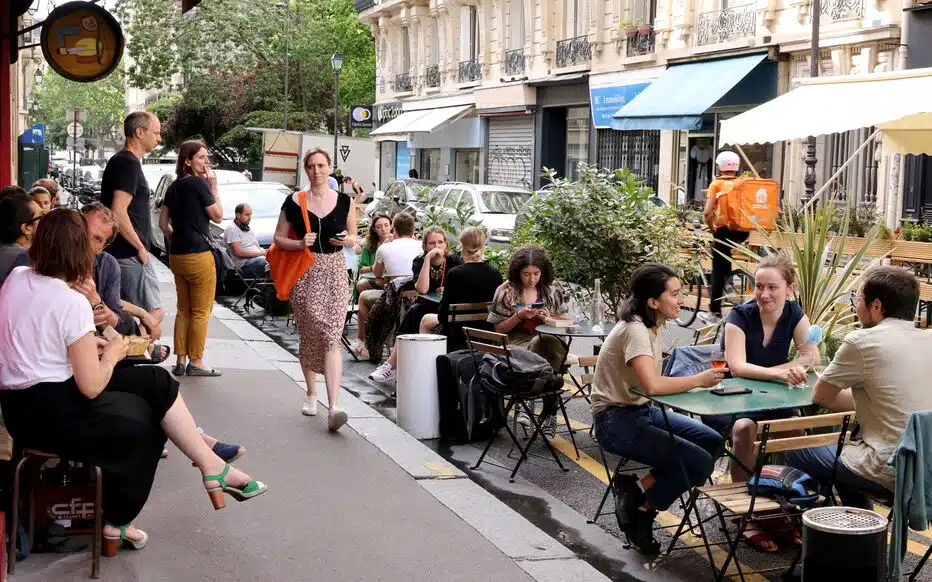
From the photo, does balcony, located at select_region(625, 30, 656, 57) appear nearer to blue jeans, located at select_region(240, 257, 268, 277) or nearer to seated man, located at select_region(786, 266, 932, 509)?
blue jeans, located at select_region(240, 257, 268, 277)

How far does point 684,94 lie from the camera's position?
27234 millimetres

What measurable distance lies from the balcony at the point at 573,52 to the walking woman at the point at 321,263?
26074mm

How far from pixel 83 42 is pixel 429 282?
444cm

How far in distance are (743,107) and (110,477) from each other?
23.5 metres

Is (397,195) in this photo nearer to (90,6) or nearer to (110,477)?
(90,6)

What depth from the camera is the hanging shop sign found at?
11938 mm

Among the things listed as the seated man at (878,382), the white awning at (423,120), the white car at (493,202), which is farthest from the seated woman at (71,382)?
the white awning at (423,120)

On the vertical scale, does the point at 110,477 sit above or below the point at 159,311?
below

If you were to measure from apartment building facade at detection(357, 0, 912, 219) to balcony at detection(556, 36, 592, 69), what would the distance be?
52 mm

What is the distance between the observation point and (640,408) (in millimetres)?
6203

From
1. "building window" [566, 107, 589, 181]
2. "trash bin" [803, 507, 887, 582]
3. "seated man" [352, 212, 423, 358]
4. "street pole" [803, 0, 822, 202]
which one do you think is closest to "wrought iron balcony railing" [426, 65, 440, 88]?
"building window" [566, 107, 589, 181]

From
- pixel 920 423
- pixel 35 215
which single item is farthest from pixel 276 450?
pixel 920 423

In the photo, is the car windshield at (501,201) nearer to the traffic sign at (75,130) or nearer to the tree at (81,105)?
the traffic sign at (75,130)

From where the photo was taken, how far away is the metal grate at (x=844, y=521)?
15.8ft
